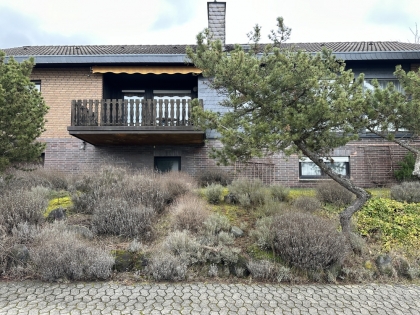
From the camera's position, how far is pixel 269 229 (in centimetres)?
612

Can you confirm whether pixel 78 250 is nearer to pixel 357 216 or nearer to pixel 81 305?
pixel 81 305

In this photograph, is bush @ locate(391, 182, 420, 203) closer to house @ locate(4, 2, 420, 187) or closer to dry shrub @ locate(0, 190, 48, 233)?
house @ locate(4, 2, 420, 187)

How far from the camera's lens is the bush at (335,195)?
7984 mm

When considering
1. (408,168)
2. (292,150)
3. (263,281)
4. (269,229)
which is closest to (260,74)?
(292,150)

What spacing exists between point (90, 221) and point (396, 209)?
699 centimetres

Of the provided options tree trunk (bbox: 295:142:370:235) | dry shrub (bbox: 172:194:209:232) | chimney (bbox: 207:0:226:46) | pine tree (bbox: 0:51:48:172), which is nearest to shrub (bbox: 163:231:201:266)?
dry shrub (bbox: 172:194:209:232)

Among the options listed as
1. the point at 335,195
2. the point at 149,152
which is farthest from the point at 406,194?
the point at 149,152

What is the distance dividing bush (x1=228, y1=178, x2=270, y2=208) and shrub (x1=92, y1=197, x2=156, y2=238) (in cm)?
247

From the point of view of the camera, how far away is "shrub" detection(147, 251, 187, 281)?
5.09 metres

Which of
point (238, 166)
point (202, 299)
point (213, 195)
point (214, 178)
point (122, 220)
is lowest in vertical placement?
point (202, 299)

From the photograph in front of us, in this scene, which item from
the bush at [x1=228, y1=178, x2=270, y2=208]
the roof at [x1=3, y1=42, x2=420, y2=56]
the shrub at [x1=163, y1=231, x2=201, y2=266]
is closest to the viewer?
the shrub at [x1=163, y1=231, x2=201, y2=266]

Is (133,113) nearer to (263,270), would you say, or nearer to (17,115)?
(17,115)

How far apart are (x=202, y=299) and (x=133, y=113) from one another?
818 centimetres

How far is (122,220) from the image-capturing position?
20.7 feet
